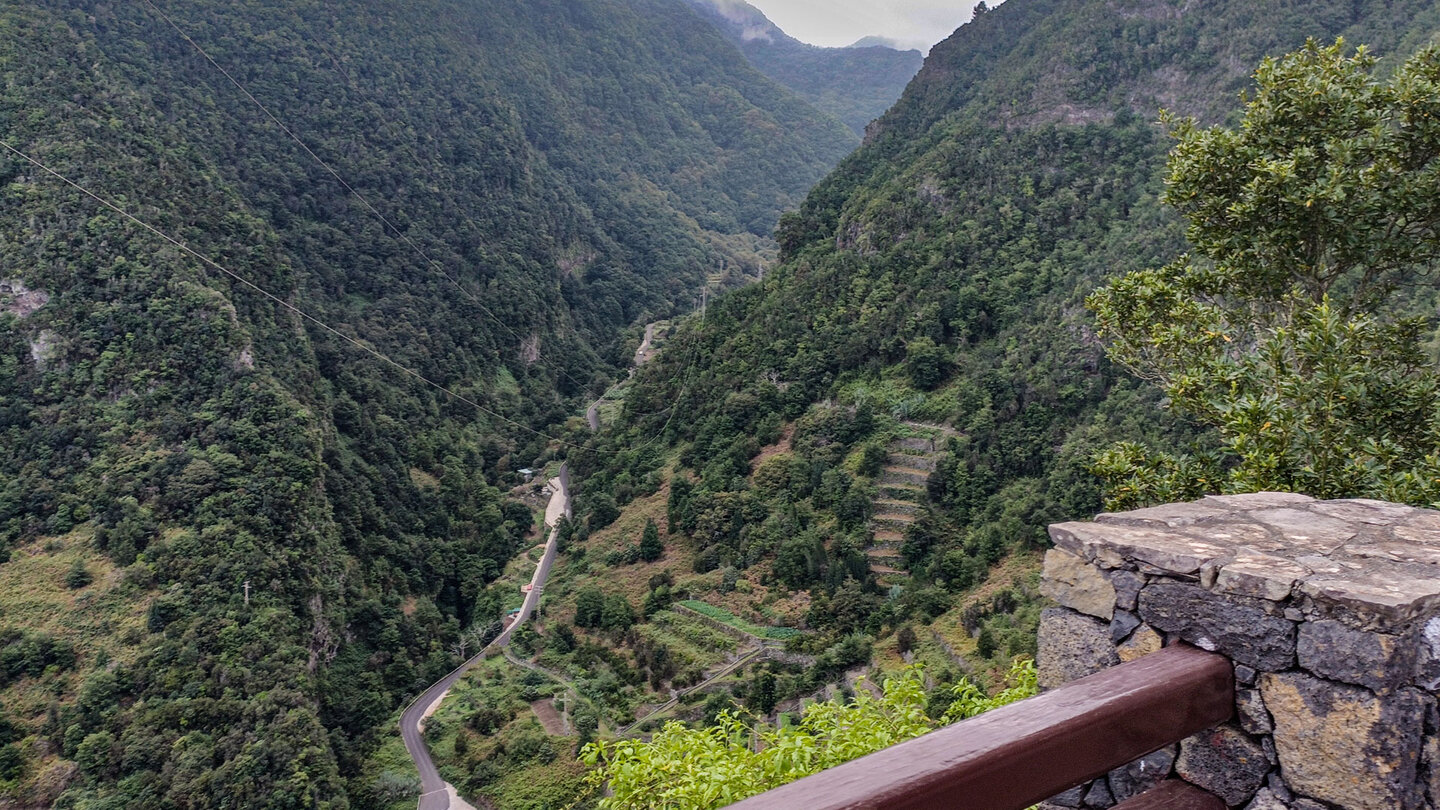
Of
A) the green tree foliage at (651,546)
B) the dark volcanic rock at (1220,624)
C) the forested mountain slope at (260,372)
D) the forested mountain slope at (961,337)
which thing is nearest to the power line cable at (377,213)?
the forested mountain slope at (260,372)

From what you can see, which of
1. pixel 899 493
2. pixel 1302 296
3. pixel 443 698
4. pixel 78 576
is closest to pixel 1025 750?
pixel 1302 296

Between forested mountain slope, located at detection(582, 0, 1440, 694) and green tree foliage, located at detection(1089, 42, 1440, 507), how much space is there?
14.0m

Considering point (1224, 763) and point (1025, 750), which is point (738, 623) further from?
point (1025, 750)

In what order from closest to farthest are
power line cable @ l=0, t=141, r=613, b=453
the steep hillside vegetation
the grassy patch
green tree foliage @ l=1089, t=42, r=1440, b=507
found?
green tree foliage @ l=1089, t=42, r=1440, b=507, the steep hillside vegetation, the grassy patch, power line cable @ l=0, t=141, r=613, b=453

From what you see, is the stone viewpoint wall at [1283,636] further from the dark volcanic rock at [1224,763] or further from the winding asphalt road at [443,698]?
the winding asphalt road at [443,698]

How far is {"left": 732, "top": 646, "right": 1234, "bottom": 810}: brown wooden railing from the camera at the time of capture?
4.65 ft

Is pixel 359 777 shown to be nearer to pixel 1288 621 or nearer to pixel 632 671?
pixel 632 671

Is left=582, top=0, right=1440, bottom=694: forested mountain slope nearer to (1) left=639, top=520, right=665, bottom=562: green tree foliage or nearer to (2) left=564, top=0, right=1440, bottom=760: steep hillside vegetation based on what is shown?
(2) left=564, top=0, right=1440, bottom=760: steep hillside vegetation

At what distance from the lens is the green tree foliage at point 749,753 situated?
14.3 ft

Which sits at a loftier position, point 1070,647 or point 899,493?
point 1070,647

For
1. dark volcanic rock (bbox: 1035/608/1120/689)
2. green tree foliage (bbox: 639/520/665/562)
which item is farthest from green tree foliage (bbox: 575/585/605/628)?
dark volcanic rock (bbox: 1035/608/1120/689)

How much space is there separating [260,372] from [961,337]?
35527 millimetres

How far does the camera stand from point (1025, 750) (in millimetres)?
1559

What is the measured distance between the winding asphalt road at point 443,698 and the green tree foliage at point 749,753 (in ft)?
89.5
